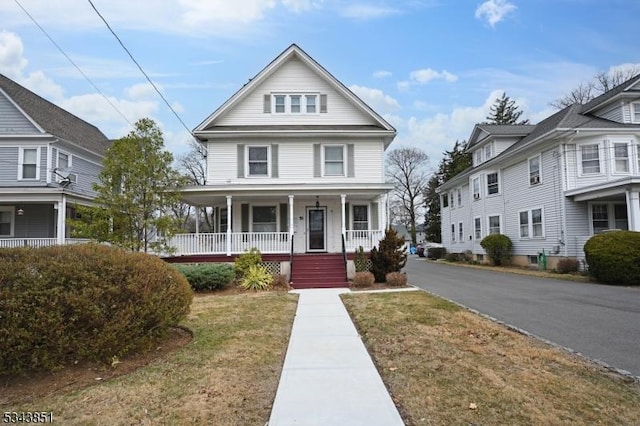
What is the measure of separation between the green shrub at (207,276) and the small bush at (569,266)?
14783 millimetres

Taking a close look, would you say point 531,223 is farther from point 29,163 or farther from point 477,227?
point 29,163

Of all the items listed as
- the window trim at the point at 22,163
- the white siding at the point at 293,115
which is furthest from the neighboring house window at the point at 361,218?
the window trim at the point at 22,163

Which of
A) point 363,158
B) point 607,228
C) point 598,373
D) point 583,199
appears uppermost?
point 363,158

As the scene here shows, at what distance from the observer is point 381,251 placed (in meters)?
14.9

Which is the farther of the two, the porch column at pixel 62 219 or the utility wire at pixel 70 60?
the porch column at pixel 62 219

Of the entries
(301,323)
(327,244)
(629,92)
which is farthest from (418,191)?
(301,323)

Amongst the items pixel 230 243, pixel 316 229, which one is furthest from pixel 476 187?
pixel 230 243

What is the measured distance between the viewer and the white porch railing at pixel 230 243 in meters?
16.2

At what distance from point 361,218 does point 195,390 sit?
14.5 metres

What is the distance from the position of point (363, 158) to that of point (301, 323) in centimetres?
1136

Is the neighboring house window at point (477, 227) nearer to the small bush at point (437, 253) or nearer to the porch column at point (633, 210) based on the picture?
the small bush at point (437, 253)

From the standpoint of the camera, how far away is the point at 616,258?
46.8ft

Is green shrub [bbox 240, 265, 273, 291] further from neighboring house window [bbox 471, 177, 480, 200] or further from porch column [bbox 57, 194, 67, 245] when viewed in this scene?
neighboring house window [bbox 471, 177, 480, 200]

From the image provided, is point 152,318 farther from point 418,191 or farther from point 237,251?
point 418,191
